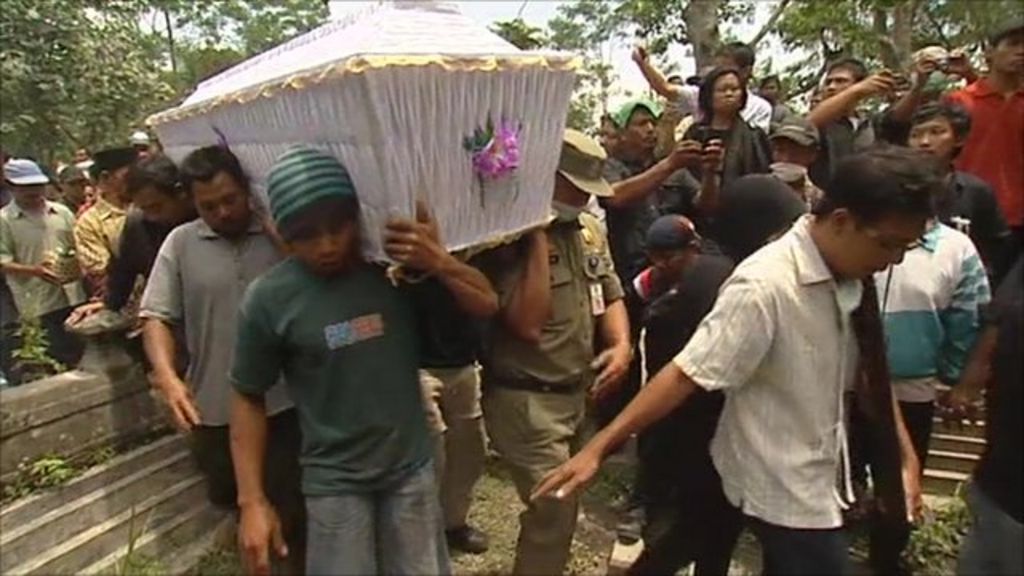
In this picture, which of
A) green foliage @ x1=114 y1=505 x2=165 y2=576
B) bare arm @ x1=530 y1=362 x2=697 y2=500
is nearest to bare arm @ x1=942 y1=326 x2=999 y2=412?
bare arm @ x1=530 y1=362 x2=697 y2=500

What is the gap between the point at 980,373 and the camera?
2742 millimetres

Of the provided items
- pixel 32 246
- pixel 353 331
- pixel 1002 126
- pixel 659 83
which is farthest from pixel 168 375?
pixel 32 246

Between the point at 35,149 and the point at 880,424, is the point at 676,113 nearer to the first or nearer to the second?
the point at 880,424

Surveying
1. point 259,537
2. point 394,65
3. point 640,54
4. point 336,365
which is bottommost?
point 259,537

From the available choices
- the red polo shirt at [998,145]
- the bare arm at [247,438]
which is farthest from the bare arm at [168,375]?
the red polo shirt at [998,145]

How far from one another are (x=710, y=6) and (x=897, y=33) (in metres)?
2.72

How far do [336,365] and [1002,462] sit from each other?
153cm

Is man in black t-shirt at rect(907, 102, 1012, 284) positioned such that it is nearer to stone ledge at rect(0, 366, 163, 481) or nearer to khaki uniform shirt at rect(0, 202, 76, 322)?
stone ledge at rect(0, 366, 163, 481)

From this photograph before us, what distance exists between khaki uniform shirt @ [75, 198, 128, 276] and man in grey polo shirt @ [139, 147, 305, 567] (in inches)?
75.3

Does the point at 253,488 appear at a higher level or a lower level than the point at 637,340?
higher

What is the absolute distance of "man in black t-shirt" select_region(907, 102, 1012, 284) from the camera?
11.2ft

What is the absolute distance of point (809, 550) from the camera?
7.20 feet

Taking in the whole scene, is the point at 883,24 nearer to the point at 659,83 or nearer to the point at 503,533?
the point at 659,83

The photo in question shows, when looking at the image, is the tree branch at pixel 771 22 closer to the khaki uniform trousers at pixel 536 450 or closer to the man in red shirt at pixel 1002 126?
the man in red shirt at pixel 1002 126
